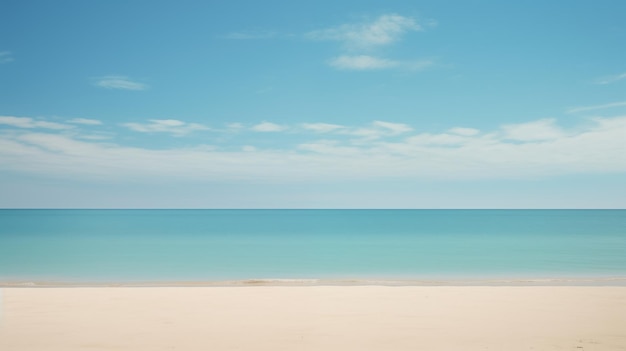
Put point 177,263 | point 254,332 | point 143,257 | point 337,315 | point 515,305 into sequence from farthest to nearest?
1. point 143,257
2. point 177,263
3. point 515,305
4. point 337,315
5. point 254,332

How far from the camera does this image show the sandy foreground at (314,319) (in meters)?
7.15

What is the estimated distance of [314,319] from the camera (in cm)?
882

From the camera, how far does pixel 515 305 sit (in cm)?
1030

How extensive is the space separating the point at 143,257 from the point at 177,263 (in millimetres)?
4361

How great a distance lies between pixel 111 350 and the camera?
670cm

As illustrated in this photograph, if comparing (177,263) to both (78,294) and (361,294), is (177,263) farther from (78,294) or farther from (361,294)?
(361,294)

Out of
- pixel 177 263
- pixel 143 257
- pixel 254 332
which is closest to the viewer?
pixel 254 332

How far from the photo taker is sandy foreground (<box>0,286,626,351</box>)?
23.5 feet

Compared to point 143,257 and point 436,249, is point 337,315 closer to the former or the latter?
point 143,257

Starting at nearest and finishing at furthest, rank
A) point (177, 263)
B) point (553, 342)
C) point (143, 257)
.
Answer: point (553, 342) < point (177, 263) < point (143, 257)

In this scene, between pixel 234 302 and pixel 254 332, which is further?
pixel 234 302

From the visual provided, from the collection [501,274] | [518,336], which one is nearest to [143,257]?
[501,274]

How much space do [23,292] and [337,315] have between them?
318 inches

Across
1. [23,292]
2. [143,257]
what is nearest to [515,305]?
[23,292]
